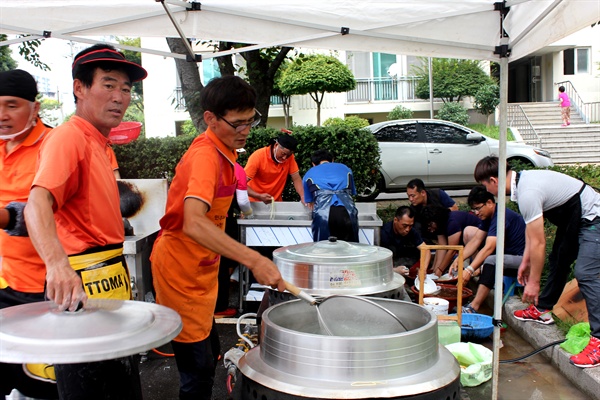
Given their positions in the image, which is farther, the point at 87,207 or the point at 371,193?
the point at 371,193

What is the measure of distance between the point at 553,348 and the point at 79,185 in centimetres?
371

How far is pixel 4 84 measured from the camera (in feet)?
8.32

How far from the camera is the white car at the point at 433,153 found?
11.0 m

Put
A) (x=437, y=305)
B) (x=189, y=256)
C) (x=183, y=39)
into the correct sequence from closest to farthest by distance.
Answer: (x=189, y=256) < (x=183, y=39) < (x=437, y=305)

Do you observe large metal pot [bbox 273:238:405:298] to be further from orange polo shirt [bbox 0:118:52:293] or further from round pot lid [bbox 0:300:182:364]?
orange polo shirt [bbox 0:118:52:293]

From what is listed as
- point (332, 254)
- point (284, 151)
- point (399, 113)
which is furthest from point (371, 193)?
point (399, 113)

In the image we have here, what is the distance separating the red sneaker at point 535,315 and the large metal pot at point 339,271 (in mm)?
2392

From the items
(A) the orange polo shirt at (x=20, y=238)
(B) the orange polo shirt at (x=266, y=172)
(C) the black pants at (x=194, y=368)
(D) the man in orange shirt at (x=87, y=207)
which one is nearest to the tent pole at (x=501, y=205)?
(C) the black pants at (x=194, y=368)

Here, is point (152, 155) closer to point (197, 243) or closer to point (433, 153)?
point (433, 153)

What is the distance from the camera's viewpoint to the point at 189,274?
249cm

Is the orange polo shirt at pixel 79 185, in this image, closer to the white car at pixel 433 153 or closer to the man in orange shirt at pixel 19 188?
the man in orange shirt at pixel 19 188

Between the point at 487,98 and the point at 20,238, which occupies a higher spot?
the point at 487,98

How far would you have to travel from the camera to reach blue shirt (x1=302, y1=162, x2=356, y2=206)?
512 centimetres

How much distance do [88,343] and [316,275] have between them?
1.34 meters
